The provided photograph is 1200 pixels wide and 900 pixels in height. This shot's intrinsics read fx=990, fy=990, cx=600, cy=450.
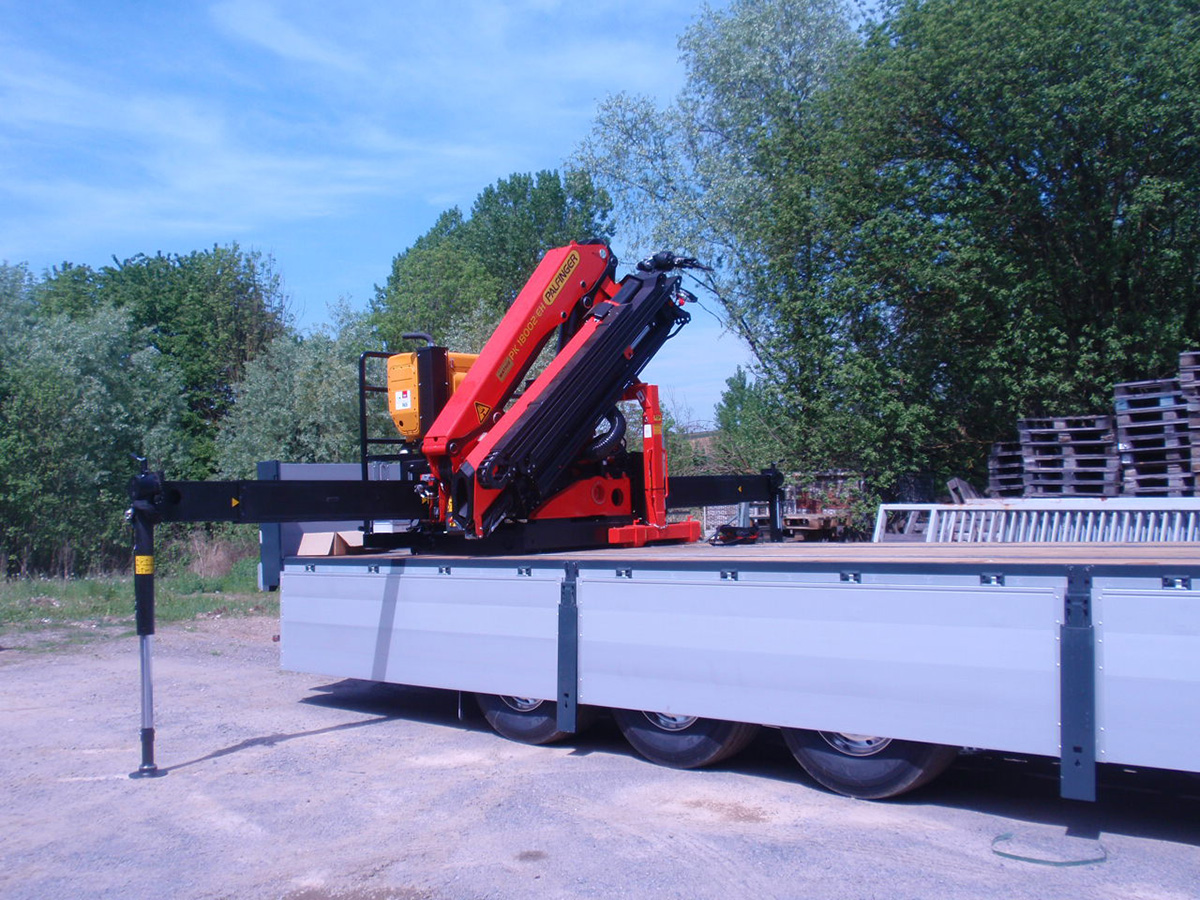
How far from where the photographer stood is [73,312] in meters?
38.4

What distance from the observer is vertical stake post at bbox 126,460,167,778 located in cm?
678

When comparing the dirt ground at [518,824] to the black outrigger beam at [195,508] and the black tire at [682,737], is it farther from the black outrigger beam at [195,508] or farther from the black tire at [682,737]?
the black outrigger beam at [195,508]

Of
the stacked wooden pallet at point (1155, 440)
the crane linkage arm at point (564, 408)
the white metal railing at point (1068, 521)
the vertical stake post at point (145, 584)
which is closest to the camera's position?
the vertical stake post at point (145, 584)

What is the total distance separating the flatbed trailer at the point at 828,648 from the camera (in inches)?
188

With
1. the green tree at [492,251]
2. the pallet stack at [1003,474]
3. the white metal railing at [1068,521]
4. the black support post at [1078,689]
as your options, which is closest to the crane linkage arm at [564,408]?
the white metal railing at [1068,521]

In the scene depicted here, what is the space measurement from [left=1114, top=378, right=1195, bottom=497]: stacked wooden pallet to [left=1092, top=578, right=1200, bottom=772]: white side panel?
876 centimetres

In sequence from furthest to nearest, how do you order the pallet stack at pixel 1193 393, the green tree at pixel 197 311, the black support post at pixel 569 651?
the green tree at pixel 197 311, the pallet stack at pixel 1193 393, the black support post at pixel 569 651

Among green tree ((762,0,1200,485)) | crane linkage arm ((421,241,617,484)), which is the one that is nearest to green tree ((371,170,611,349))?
green tree ((762,0,1200,485))

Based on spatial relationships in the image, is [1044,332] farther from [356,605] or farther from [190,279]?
[190,279]

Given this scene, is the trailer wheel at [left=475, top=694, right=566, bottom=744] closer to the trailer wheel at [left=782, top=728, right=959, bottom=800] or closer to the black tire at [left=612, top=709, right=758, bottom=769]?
the black tire at [left=612, top=709, right=758, bottom=769]

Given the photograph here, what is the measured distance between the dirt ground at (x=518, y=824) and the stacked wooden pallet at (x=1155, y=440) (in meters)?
7.16

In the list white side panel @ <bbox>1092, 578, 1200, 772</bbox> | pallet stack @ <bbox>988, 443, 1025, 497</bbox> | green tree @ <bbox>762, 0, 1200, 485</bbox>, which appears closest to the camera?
white side panel @ <bbox>1092, 578, 1200, 772</bbox>

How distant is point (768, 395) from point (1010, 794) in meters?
12.9

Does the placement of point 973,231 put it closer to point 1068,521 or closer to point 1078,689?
point 1068,521
